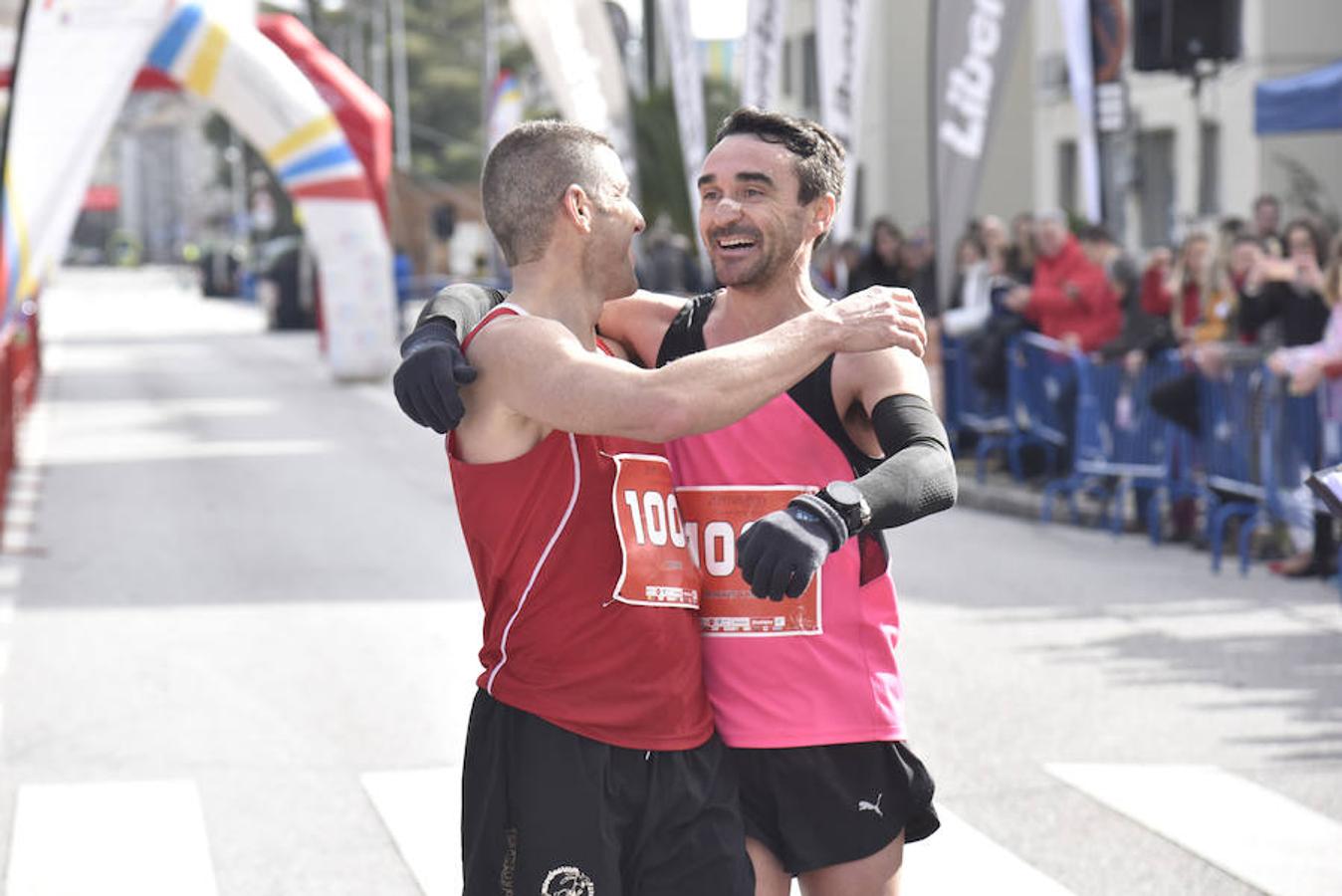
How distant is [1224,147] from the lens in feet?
108

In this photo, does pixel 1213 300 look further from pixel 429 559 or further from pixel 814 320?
pixel 814 320

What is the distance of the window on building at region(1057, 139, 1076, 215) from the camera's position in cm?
3919

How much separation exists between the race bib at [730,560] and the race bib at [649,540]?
0.06m

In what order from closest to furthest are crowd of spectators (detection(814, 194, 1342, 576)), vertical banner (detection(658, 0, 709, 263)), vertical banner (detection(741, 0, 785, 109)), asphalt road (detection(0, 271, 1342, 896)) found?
asphalt road (detection(0, 271, 1342, 896)) → crowd of spectators (detection(814, 194, 1342, 576)) → vertical banner (detection(741, 0, 785, 109)) → vertical banner (detection(658, 0, 709, 263))

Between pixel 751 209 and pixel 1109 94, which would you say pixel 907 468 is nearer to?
pixel 751 209

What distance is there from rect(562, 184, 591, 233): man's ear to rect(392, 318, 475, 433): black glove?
0.27 meters

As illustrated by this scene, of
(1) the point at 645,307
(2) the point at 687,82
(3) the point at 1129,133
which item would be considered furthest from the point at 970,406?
(3) the point at 1129,133

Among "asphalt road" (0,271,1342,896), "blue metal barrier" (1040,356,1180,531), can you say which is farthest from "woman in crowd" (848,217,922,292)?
"blue metal barrier" (1040,356,1180,531)

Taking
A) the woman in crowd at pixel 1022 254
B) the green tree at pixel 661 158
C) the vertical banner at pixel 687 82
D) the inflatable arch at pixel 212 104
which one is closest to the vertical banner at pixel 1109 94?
the woman in crowd at pixel 1022 254

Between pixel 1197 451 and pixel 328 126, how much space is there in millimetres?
17265

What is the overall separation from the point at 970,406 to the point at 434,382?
1303 centimetres

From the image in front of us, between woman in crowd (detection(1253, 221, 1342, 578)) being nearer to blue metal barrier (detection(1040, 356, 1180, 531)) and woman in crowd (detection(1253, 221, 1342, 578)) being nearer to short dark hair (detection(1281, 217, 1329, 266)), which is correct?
short dark hair (detection(1281, 217, 1329, 266))

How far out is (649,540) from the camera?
341cm

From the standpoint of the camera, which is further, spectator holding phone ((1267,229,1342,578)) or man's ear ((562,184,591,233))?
spectator holding phone ((1267,229,1342,578))
